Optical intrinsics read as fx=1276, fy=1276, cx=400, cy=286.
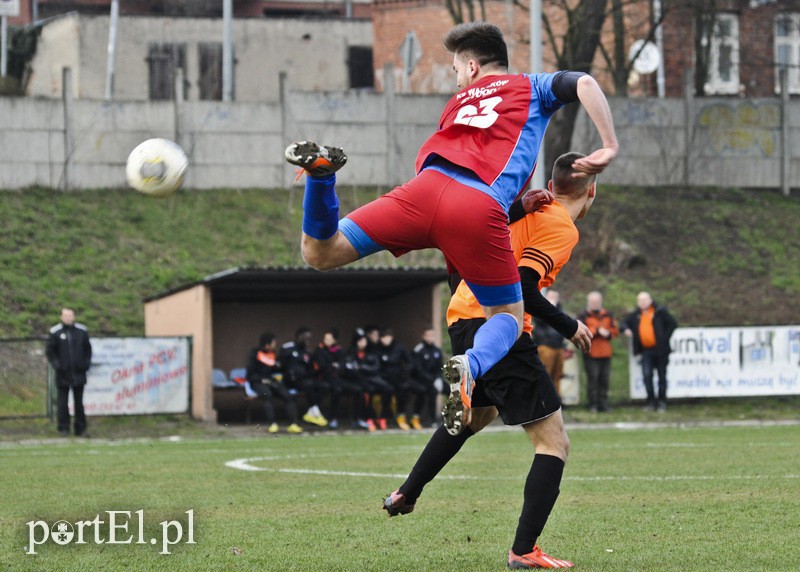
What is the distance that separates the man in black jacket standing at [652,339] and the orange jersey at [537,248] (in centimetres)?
1617

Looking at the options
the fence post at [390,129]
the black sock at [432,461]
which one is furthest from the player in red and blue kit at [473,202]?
the fence post at [390,129]

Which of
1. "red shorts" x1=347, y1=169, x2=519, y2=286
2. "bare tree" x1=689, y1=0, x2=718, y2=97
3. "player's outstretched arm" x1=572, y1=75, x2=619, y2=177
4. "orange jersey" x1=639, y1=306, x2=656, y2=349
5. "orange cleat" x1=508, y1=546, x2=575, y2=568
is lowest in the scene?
"orange cleat" x1=508, y1=546, x2=575, y2=568

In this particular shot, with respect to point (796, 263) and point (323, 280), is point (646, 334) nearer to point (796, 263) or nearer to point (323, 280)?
point (323, 280)

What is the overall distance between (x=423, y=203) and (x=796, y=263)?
86.6 ft

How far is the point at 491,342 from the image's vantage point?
5.73 meters

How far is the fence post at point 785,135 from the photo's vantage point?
3319 centimetres

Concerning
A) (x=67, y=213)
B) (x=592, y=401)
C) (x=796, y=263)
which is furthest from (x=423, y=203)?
(x=796, y=263)

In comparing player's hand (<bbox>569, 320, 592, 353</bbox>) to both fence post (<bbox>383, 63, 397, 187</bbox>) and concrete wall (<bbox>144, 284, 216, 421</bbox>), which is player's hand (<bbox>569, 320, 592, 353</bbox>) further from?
fence post (<bbox>383, 63, 397, 187</bbox>)

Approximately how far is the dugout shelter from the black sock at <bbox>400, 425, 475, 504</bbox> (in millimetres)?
13562

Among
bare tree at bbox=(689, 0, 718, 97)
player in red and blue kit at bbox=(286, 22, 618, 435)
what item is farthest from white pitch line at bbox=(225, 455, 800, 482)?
bare tree at bbox=(689, 0, 718, 97)

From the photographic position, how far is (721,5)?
125 ft

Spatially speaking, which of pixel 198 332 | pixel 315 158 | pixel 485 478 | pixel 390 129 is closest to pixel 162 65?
pixel 390 129

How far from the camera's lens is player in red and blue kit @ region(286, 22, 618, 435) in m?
5.57

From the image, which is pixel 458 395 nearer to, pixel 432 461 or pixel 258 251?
→ pixel 432 461
